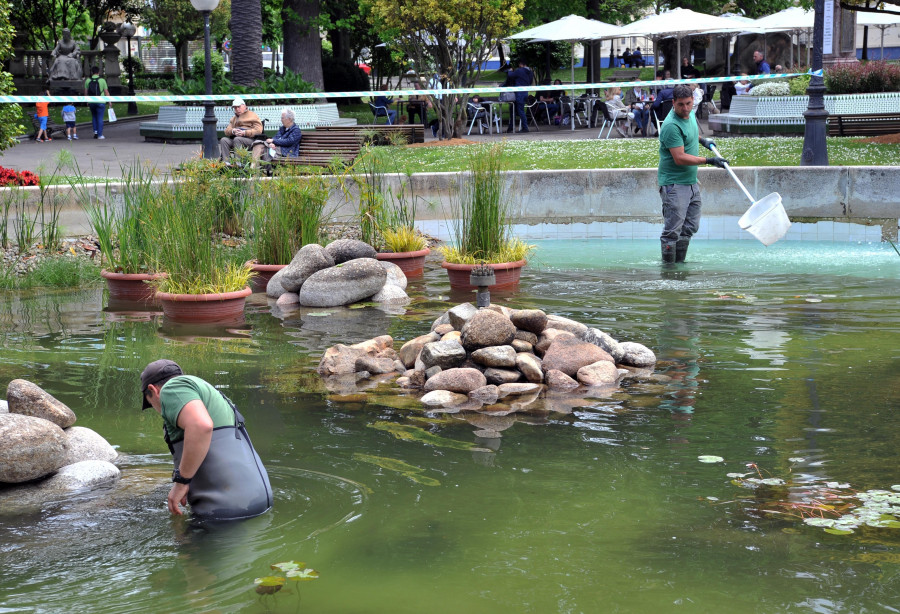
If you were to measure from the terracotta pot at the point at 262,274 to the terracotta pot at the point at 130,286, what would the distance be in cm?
110

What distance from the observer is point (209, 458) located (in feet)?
16.7

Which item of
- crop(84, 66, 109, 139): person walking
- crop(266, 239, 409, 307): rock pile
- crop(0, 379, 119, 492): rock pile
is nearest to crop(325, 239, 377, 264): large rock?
crop(266, 239, 409, 307): rock pile

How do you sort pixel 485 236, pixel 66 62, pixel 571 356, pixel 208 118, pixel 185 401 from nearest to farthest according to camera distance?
pixel 185 401, pixel 571 356, pixel 485 236, pixel 208 118, pixel 66 62

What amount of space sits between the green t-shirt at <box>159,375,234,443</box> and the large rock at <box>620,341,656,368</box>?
3569 millimetres

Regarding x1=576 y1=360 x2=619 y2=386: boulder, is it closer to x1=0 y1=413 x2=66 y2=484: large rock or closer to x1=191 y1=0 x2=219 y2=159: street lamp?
x1=0 y1=413 x2=66 y2=484: large rock

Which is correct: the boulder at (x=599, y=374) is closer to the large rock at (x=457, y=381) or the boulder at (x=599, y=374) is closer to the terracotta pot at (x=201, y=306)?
the large rock at (x=457, y=381)

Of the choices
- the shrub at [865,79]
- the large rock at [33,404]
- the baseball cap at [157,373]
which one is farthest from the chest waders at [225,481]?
the shrub at [865,79]

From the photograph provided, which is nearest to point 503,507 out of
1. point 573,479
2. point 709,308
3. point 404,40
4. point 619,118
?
point 573,479

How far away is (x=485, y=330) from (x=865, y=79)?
18.1m

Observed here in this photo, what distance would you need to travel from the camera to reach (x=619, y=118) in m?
24.6

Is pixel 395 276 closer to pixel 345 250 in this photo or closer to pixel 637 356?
pixel 345 250

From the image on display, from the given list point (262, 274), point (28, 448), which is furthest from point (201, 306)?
point (28, 448)

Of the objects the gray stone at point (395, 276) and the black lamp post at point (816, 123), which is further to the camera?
the black lamp post at point (816, 123)

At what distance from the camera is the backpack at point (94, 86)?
28547 millimetres
